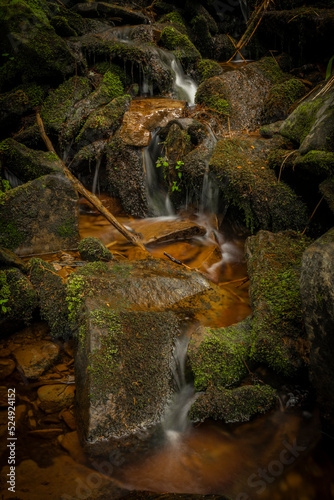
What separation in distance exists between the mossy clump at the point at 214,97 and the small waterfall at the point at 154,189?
185 cm

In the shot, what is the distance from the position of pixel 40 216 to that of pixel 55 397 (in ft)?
9.18

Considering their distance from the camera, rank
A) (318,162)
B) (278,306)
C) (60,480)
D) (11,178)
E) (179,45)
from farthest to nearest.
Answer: (179,45)
(11,178)
(318,162)
(278,306)
(60,480)

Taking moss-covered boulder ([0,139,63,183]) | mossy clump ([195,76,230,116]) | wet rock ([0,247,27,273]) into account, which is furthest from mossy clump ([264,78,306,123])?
wet rock ([0,247,27,273])

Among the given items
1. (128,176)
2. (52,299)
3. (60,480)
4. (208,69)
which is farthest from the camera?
(208,69)

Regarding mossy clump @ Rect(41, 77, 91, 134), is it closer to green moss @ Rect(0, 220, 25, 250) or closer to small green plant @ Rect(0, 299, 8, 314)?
green moss @ Rect(0, 220, 25, 250)

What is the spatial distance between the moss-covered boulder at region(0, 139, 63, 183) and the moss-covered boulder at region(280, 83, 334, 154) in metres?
3.95

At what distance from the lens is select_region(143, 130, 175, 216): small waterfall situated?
5.93 metres

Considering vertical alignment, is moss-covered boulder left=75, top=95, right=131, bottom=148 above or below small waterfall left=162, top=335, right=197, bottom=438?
above

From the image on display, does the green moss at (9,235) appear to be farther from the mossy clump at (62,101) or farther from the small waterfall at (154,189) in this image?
the mossy clump at (62,101)

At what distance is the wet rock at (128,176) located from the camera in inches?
233

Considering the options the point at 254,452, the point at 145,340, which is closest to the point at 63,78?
the point at 145,340

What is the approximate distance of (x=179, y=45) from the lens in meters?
9.00

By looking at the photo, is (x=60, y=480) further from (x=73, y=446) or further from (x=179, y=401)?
(x=179, y=401)

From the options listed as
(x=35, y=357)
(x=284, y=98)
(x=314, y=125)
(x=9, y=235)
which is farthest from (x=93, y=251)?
(x=284, y=98)
